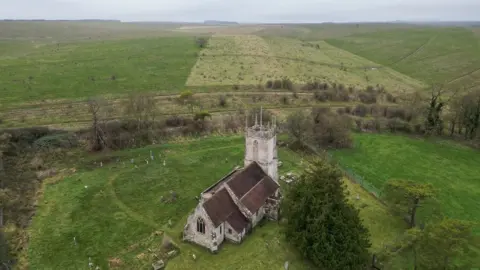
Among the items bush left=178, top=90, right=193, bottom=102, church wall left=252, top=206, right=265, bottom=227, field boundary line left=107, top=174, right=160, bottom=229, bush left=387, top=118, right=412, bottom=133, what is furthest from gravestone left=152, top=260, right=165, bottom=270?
bush left=387, top=118, right=412, bottom=133

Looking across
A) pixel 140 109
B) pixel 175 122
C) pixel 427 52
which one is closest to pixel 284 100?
pixel 175 122

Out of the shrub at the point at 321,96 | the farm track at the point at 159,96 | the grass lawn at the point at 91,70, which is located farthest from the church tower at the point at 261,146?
the grass lawn at the point at 91,70

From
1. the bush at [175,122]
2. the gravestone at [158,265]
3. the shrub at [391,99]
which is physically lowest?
the gravestone at [158,265]

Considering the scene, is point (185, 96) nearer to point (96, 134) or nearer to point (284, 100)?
point (284, 100)

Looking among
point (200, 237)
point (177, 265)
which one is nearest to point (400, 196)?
point (200, 237)

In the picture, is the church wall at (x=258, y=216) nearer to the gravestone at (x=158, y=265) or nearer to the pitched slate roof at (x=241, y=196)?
the pitched slate roof at (x=241, y=196)
